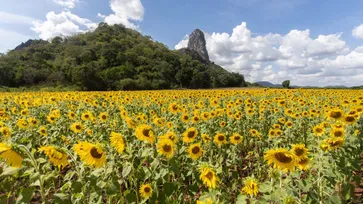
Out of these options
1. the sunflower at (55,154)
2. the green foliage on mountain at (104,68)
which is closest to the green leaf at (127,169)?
the sunflower at (55,154)

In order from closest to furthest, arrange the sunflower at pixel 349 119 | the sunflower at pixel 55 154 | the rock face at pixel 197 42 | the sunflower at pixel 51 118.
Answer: the sunflower at pixel 55 154 < the sunflower at pixel 349 119 < the sunflower at pixel 51 118 < the rock face at pixel 197 42

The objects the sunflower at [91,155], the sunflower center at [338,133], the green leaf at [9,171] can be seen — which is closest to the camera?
the green leaf at [9,171]

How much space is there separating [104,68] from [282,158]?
5711 cm

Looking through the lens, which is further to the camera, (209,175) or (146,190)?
(146,190)

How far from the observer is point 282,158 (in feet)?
8.57

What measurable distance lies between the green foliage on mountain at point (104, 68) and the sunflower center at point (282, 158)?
4193cm

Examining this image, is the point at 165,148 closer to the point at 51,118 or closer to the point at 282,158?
the point at 282,158

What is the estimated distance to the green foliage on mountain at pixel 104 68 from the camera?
46.7 metres

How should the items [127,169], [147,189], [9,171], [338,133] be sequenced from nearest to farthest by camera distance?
[9,171]
[127,169]
[147,189]
[338,133]

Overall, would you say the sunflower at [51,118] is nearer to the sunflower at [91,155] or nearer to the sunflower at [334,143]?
the sunflower at [91,155]

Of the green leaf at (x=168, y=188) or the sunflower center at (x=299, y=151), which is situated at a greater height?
the sunflower center at (x=299, y=151)

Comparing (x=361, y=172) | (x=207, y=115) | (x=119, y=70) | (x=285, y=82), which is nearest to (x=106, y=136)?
(x=207, y=115)

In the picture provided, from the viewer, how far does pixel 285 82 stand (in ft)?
116

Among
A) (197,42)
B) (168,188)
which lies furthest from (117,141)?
(197,42)
